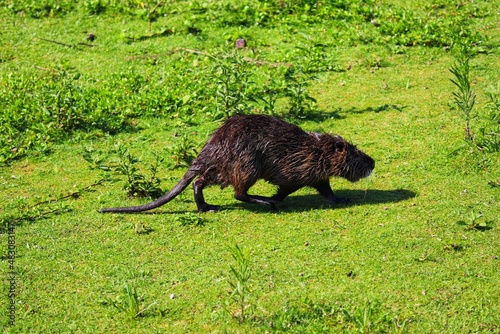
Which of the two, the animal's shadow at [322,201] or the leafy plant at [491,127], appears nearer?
the animal's shadow at [322,201]

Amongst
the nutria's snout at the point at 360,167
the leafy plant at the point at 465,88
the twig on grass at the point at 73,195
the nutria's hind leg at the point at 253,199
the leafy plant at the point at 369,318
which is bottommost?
the twig on grass at the point at 73,195

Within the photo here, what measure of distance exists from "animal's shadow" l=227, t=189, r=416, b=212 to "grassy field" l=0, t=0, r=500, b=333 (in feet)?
0.10

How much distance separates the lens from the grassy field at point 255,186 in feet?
18.7

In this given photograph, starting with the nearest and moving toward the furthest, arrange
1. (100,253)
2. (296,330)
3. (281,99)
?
1. (296,330)
2. (100,253)
3. (281,99)

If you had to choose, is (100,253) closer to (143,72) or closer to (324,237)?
(324,237)

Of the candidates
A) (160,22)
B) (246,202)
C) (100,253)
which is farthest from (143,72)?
(100,253)

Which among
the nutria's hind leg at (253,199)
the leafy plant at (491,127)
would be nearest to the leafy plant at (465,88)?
the leafy plant at (491,127)

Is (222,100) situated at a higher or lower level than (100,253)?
higher

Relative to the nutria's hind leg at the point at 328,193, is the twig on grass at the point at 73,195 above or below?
below

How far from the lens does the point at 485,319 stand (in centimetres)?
545

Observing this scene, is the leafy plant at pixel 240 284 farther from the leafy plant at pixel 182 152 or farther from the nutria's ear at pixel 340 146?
the leafy plant at pixel 182 152

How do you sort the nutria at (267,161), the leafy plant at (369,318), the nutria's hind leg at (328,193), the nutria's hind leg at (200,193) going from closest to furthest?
1. the leafy plant at (369,318)
2. the nutria at (267,161)
3. the nutria's hind leg at (200,193)
4. the nutria's hind leg at (328,193)

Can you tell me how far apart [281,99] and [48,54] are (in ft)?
11.3

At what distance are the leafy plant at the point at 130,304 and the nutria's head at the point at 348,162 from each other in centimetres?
252
